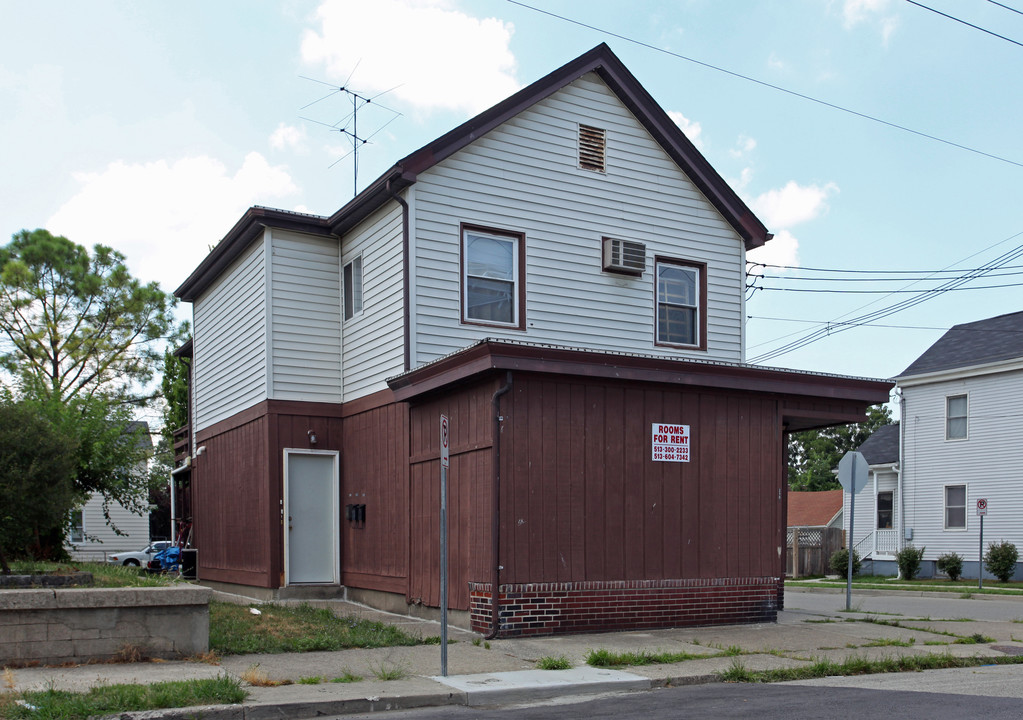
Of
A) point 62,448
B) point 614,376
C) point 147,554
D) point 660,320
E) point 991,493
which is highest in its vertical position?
point 660,320

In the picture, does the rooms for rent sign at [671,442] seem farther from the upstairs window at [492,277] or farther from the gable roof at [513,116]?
the gable roof at [513,116]

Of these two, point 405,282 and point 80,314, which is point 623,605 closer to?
point 405,282

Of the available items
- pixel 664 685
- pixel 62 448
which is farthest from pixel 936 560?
pixel 62 448

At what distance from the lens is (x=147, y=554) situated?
144ft

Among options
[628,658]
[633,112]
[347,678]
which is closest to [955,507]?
[633,112]

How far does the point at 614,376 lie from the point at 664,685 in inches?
172

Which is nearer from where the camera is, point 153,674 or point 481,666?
point 153,674

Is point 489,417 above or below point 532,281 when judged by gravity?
below

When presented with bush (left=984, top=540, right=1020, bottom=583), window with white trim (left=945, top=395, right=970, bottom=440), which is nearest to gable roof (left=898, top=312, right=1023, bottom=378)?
window with white trim (left=945, top=395, right=970, bottom=440)

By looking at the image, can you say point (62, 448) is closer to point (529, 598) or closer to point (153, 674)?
point (153, 674)

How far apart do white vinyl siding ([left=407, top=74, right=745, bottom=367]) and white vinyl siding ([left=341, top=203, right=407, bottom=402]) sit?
43 cm

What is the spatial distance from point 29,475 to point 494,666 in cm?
563

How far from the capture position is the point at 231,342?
19156 mm

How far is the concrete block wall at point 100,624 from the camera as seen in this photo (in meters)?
9.24
